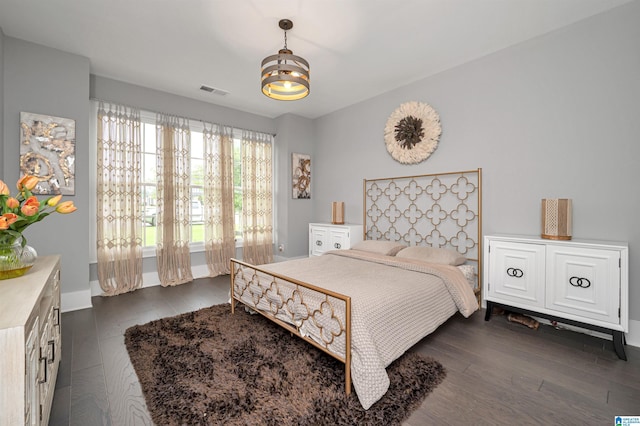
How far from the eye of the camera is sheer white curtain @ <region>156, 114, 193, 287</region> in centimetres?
396

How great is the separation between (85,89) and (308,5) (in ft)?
8.72

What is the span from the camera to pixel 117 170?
3654 millimetres

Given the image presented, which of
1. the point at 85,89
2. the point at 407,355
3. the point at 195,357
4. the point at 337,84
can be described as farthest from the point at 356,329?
the point at 85,89

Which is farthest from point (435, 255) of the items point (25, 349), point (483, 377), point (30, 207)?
point (30, 207)

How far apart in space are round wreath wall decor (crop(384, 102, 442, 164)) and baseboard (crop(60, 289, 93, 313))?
409 centimetres

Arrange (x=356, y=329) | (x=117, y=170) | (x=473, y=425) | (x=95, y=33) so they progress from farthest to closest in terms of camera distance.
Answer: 1. (x=117, y=170)
2. (x=95, y=33)
3. (x=356, y=329)
4. (x=473, y=425)

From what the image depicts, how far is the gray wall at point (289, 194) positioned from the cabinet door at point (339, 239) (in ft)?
2.97

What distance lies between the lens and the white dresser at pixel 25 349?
88 centimetres

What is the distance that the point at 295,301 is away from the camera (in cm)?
213

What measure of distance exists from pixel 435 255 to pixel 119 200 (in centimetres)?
394

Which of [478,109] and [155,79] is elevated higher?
[155,79]

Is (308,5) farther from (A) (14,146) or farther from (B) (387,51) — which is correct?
(A) (14,146)

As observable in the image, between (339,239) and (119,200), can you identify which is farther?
(339,239)

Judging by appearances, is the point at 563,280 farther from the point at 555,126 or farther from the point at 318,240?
the point at 318,240
